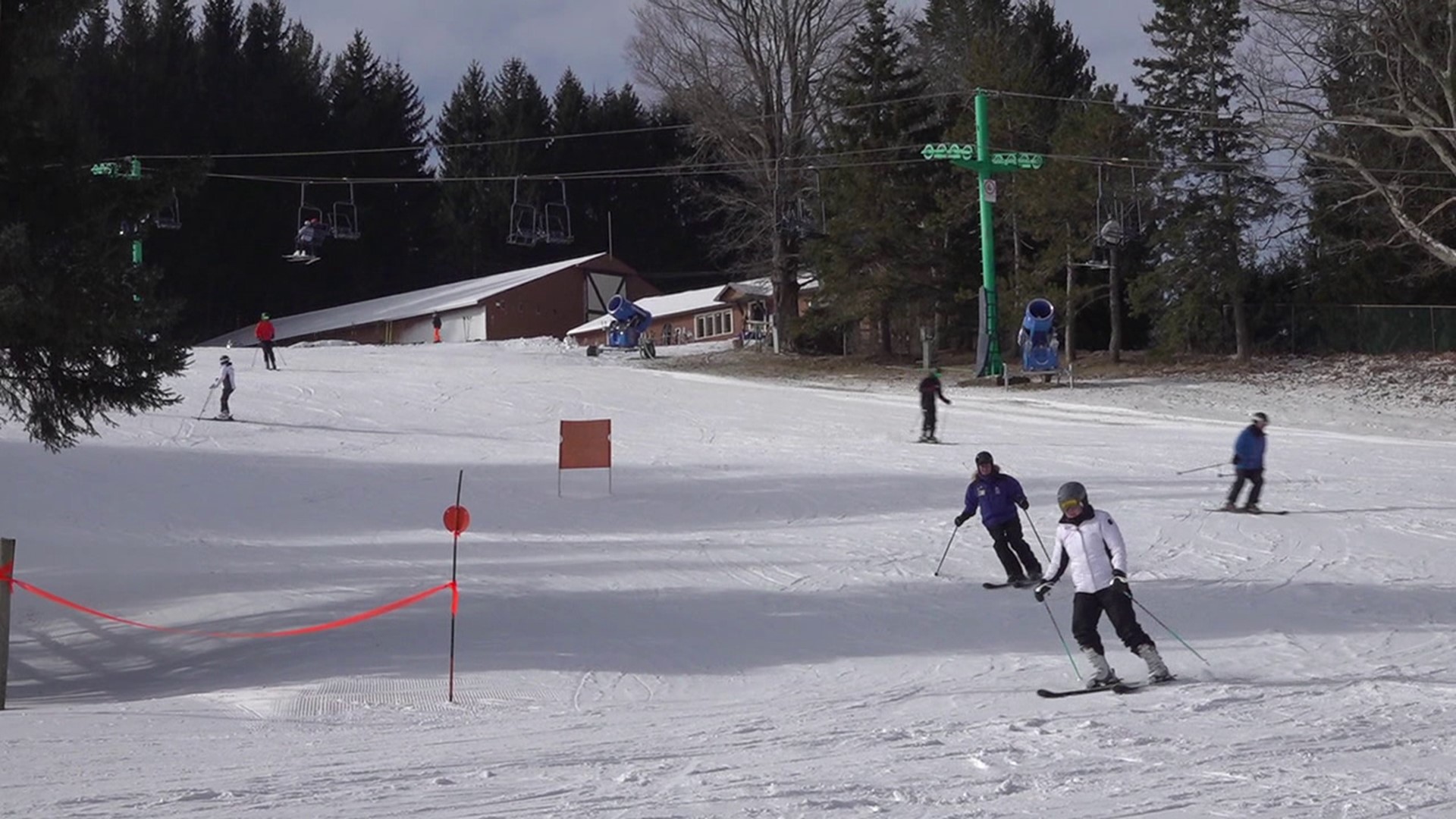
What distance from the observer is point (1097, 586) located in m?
11.1

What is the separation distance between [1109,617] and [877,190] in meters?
38.5

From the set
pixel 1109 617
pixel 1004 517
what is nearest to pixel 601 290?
pixel 1004 517

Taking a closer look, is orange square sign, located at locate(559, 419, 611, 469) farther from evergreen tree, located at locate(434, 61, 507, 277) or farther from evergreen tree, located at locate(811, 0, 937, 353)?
evergreen tree, located at locate(434, 61, 507, 277)

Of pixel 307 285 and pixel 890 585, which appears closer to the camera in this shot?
pixel 890 585

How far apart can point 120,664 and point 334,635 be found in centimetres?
196

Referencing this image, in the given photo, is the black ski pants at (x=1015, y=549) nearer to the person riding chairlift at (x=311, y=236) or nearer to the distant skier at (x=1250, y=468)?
the distant skier at (x=1250, y=468)

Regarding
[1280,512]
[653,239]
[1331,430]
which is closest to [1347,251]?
[1331,430]

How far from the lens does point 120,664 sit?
46.2 feet

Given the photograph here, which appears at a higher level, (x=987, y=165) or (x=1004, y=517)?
(x=987, y=165)

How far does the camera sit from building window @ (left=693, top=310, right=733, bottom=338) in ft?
233

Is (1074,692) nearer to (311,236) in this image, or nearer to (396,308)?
(311,236)

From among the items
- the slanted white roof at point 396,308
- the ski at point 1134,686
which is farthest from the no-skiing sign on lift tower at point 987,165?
the slanted white roof at point 396,308

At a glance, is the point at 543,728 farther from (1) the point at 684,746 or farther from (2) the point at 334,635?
(2) the point at 334,635

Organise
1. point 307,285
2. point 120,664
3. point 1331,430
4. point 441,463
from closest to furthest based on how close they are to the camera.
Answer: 1. point 120,664
2. point 441,463
3. point 1331,430
4. point 307,285
